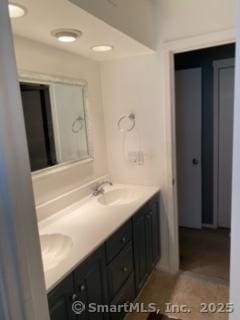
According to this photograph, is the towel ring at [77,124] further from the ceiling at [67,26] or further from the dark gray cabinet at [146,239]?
the dark gray cabinet at [146,239]

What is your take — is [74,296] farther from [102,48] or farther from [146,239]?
[102,48]

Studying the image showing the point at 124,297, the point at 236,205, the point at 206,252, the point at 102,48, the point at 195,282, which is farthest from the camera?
the point at 206,252

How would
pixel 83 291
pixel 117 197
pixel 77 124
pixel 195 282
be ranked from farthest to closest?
pixel 117 197 → pixel 195 282 → pixel 77 124 → pixel 83 291

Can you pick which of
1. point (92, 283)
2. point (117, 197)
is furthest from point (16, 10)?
point (117, 197)

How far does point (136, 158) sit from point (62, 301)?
5.01 feet

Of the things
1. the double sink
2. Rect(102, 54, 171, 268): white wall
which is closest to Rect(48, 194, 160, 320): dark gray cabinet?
the double sink

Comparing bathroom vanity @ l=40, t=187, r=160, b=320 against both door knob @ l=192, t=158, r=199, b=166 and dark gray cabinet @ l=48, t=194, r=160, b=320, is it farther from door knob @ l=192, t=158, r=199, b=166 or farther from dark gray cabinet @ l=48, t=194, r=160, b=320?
door knob @ l=192, t=158, r=199, b=166

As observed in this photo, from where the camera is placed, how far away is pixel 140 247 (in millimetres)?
Answer: 2080

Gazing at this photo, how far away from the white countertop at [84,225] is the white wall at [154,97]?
27cm

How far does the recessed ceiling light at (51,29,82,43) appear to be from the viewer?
1.52m

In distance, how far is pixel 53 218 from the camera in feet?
6.05

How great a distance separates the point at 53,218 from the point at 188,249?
Result: 5.82 ft

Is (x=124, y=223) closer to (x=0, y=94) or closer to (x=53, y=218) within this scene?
(x=53, y=218)

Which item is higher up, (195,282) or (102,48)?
(102,48)
